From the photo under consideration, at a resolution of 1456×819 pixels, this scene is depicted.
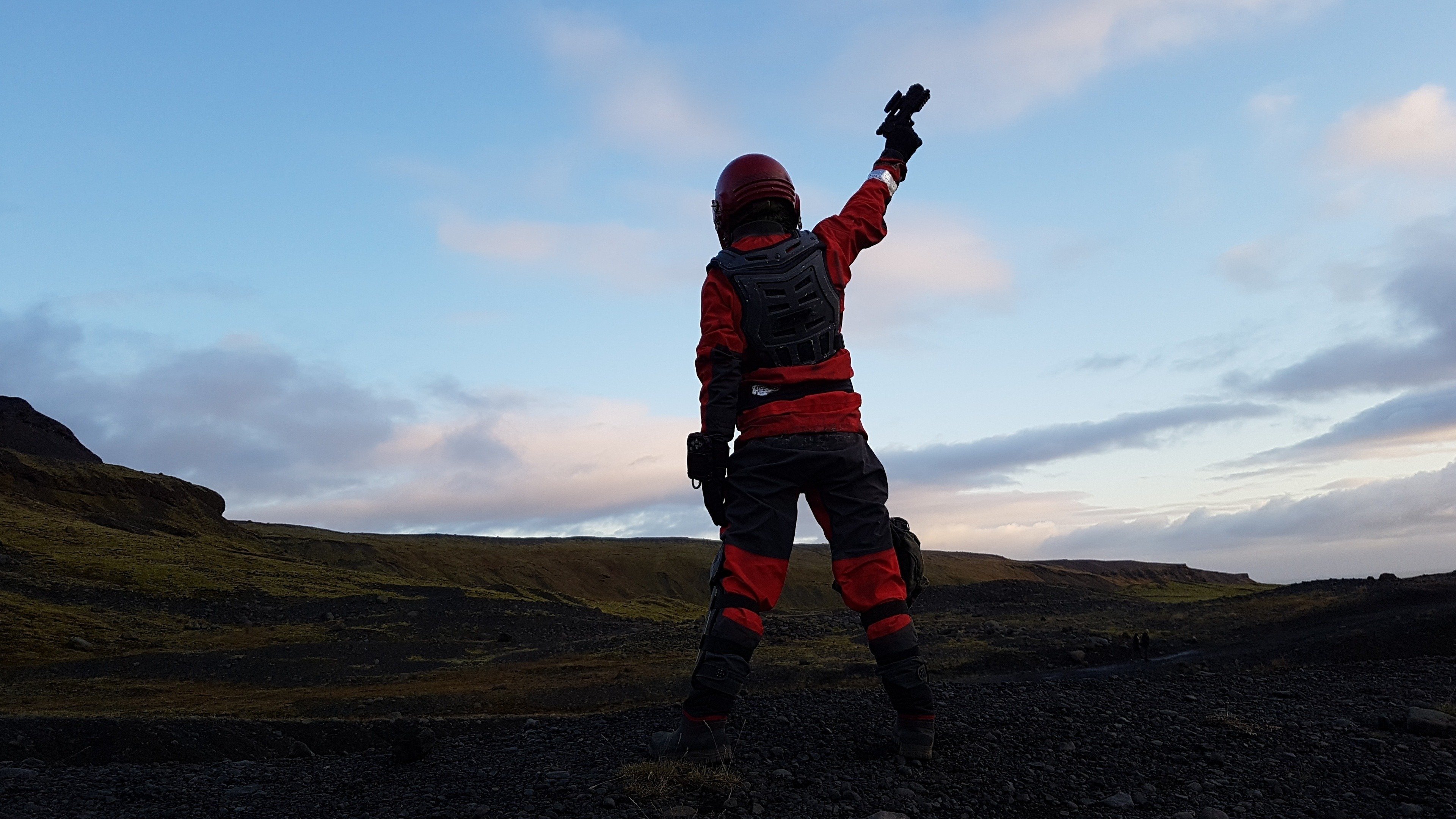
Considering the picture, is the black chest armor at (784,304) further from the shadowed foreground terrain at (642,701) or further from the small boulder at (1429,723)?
the small boulder at (1429,723)

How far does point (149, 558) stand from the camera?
92.6ft

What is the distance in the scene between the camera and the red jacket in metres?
5.00

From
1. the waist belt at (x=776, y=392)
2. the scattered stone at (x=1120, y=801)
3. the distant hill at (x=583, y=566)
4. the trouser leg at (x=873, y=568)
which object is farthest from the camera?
the distant hill at (x=583, y=566)

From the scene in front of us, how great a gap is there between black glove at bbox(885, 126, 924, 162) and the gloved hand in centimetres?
291

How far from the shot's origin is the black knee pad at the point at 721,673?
4457 millimetres

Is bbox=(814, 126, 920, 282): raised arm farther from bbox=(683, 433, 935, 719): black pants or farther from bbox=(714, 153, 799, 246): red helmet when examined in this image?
bbox=(683, 433, 935, 719): black pants

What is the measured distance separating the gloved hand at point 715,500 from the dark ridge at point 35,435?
6284cm

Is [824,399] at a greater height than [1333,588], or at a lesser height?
greater

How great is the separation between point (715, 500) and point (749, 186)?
2.18 m

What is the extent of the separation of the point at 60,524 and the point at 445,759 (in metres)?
34.0

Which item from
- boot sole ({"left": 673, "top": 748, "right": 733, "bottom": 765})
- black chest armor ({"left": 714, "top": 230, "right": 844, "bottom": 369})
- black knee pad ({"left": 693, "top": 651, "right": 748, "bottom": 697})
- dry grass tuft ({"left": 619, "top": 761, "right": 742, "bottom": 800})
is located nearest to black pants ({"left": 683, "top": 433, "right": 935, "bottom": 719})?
black knee pad ({"left": 693, "top": 651, "right": 748, "bottom": 697})

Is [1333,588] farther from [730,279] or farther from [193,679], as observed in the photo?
[193,679]

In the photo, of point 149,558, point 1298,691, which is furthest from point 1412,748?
point 149,558

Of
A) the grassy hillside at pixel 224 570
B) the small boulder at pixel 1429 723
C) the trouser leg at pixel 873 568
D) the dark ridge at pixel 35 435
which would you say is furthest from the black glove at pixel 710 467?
the dark ridge at pixel 35 435
